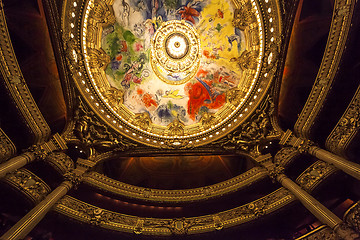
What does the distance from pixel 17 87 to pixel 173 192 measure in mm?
8056

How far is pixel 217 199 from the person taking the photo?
1029cm

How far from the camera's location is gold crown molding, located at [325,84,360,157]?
7207 mm

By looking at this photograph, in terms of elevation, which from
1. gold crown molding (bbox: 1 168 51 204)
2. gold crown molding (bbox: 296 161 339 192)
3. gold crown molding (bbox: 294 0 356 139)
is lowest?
gold crown molding (bbox: 1 168 51 204)

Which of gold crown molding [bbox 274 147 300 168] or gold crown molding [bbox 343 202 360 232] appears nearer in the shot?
gold crown molding [bbox 343 202 360 232]

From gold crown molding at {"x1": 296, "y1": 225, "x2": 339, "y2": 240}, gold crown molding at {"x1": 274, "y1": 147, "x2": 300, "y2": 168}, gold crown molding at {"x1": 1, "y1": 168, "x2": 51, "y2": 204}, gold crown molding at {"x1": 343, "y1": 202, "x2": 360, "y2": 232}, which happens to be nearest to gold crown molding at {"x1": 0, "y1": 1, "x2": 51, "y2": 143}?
gold crown molding at {"x1": 1, "y1": 168, "x2": 51, "y2": 204}

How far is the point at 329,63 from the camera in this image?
7.87 m

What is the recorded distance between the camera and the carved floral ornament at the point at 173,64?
10.5 meters

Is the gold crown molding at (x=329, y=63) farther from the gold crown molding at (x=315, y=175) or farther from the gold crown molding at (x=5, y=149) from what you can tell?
the gold crown molding at (x=5, y=149)

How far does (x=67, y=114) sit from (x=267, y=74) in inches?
406

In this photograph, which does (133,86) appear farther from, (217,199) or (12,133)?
(217,199)

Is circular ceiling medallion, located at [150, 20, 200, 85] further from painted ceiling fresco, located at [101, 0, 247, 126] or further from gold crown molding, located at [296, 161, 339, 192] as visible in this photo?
gold crown molding, located at [296, 161, 339, 192]

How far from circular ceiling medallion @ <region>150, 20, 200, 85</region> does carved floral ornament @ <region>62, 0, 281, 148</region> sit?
2.4 inches

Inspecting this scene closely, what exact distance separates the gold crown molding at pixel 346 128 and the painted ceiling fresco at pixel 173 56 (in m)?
6.17

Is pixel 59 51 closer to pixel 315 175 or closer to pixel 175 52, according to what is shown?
pixel 175 52
